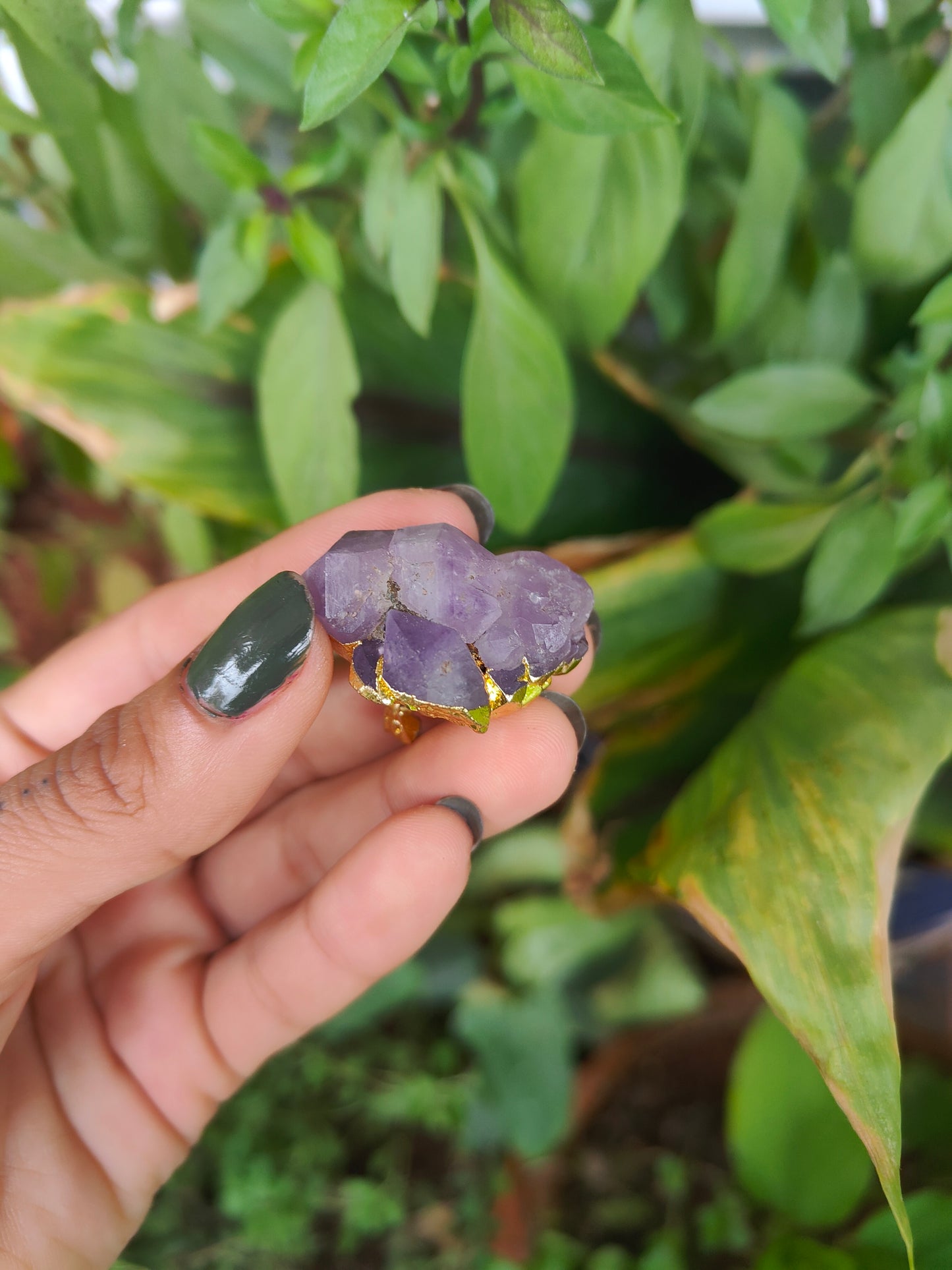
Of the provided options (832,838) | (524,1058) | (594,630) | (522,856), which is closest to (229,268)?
(594,630)

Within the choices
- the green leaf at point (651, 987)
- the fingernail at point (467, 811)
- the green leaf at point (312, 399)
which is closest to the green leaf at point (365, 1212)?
the green leaf at point (651, 987)

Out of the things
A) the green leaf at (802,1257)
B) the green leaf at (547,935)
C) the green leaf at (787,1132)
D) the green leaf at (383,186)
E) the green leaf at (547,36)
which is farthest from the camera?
the green leaf at (547,935)

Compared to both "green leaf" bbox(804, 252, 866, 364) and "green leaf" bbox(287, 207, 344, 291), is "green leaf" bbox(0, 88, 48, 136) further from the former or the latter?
"green leaf" bbox(804, 252, 866, 364)

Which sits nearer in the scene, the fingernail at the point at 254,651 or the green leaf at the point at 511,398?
the fingernail at the point at 254,651

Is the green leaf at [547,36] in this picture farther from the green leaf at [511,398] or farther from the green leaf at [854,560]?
the green leaf at [854,560]

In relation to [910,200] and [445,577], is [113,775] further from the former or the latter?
[910,200]

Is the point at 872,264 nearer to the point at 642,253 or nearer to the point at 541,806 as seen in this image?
the point at 642,253
